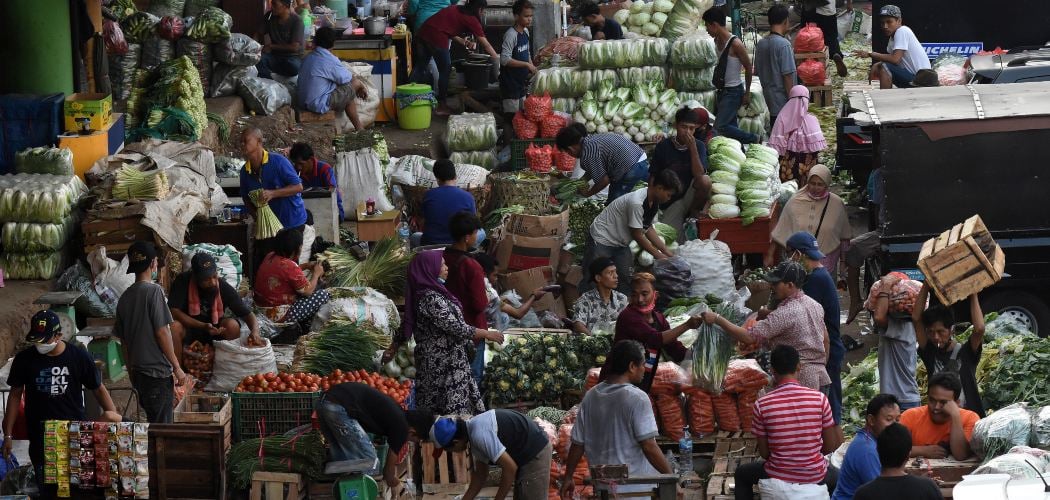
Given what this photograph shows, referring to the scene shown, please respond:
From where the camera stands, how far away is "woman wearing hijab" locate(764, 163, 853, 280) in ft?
40.0

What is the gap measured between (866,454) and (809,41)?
1131cm

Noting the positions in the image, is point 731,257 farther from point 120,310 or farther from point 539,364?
point 120,310

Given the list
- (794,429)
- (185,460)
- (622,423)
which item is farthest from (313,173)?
(794,429)

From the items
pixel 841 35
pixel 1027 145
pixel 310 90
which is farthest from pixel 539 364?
pixel 841 35

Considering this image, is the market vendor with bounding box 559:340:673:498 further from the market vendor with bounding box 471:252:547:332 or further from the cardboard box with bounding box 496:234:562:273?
the cardboard box with bounding box 496:234:562:273

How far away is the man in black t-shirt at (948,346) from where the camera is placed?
9.81 m

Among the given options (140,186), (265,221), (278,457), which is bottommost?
(278,457)

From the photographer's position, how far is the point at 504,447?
8352 millimetres

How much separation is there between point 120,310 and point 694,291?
465 centimetres

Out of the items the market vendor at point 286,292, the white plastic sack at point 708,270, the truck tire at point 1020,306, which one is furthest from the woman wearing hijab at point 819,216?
the market vendor at point 286,292

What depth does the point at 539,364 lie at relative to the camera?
1073 centimetres

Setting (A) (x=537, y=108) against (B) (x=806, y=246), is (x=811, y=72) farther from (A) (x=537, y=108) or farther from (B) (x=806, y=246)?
(B) (x=806, y=246)

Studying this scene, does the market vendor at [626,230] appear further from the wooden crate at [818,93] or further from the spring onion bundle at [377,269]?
the wooden crate at [818,93]

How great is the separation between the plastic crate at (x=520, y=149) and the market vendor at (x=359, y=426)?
6.80m
